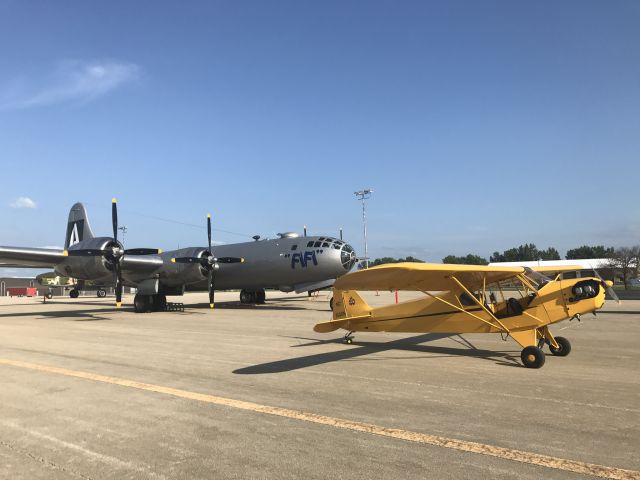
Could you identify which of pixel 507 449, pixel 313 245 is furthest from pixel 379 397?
pixel 313 245

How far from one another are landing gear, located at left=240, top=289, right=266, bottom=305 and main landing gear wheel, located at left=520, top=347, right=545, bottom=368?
26.8m

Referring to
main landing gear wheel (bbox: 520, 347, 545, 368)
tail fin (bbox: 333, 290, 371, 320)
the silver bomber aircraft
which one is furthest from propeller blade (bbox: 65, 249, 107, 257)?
main landing gear wheel (bbox: 520, 347, 545, 368)

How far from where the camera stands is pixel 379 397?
7496 millimetres

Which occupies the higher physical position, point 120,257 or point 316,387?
point 120,257

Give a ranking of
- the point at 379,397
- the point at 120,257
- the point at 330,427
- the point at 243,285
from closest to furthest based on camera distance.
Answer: the point at 330,427 → the point at 379,397 → the point at 120,257 → the point at 243,285

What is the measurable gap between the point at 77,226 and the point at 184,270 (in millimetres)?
9232

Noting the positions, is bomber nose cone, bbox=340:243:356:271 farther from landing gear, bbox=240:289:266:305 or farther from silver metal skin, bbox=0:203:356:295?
landing gear, bbox=240:289:266:305

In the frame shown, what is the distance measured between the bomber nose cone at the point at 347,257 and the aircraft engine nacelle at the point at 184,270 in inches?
371

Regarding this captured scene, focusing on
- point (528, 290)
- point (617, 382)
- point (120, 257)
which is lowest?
point (617, 382)

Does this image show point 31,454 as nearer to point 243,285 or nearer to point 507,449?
point 507,449

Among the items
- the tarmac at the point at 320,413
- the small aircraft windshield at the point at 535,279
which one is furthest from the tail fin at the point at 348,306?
the small aircraft windshield at the point at 535,279

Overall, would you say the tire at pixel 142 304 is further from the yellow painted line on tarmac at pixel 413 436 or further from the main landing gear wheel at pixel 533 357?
the main landing gear wheel at pixel 533 357

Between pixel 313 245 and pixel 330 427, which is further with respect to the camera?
pixel 313 245

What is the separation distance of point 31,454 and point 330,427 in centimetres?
361
